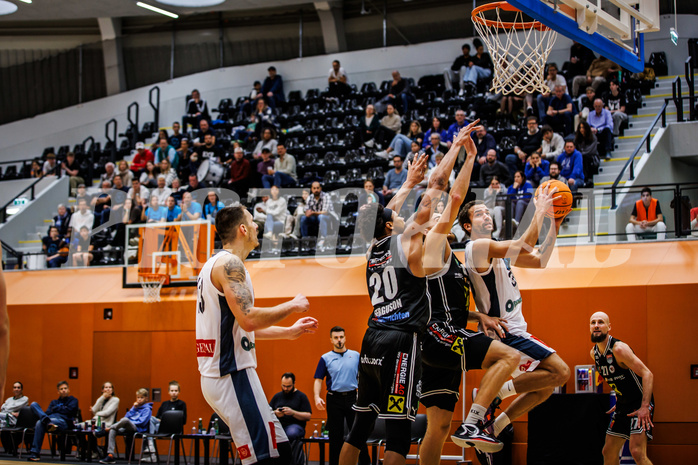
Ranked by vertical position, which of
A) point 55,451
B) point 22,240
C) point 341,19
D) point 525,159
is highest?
point 341,19

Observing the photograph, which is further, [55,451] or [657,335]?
[55,451]

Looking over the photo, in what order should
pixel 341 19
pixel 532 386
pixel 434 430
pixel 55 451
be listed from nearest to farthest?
pixel 434 430
pixel 532 386
pixel 55 451
pixel 341 19

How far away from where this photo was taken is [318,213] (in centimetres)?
1318

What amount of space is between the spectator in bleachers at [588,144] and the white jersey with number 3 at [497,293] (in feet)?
24.0

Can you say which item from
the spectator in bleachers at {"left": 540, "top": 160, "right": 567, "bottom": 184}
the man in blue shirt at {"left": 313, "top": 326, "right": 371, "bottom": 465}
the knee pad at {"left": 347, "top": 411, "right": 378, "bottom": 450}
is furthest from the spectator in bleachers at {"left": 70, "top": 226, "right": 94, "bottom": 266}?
the knee pad at {"left": 347, "top": 411, "right": 378, "bottom": 450}

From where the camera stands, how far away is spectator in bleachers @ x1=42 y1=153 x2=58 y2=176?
65.3 ft

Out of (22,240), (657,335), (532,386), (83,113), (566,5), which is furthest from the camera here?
(83,113)

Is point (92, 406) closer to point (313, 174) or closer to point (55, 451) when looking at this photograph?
point (55, 451)

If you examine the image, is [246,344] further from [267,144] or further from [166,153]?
[166,153]

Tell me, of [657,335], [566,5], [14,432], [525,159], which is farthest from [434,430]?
[14,432]

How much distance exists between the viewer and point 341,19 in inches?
866

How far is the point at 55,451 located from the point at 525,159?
9.58 meters

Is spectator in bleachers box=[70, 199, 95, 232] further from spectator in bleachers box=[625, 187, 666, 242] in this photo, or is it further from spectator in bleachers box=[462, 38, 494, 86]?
spectator in bleachers box=[625, 187, 666, 242]

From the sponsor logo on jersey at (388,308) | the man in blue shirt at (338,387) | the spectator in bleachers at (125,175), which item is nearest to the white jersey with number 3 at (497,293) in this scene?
the sponsor logo on jersey at (388,308)
